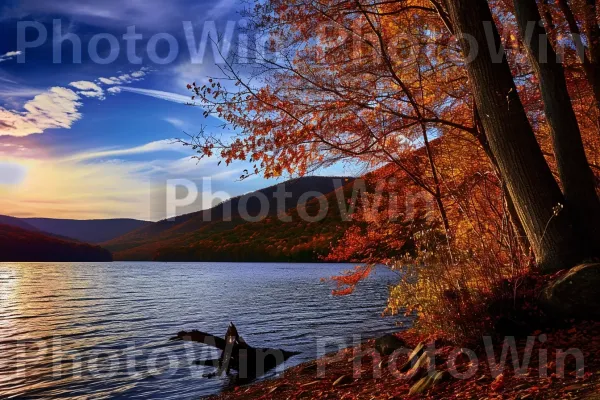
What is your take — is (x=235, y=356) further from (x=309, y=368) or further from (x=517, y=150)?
(x=517, y=150)

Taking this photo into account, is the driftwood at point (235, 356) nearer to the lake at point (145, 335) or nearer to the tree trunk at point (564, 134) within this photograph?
the lake at point (145, 335)

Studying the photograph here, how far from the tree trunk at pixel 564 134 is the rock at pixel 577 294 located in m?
0.77

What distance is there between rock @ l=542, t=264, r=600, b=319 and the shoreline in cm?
Result: 23

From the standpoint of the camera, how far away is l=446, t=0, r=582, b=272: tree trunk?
7.75 metres

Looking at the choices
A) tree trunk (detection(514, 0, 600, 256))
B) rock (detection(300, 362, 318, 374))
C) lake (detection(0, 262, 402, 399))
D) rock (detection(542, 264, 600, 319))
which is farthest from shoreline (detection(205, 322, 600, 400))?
lake (detection(0, 262, 402, 399))

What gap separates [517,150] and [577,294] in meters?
2.61

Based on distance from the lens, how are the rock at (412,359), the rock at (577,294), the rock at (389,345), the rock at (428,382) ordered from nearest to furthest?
1. the rock at (428,382)
2. the rock at (577,294)
3. the rock at (412,359)
4. the rock at (389,345)

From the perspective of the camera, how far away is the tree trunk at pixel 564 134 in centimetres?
785

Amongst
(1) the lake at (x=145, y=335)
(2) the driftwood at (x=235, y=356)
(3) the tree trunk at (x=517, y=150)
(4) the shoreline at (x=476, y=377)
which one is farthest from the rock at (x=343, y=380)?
(2) the driftwood at (x=235, y=356)

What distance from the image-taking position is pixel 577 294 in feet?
23.3

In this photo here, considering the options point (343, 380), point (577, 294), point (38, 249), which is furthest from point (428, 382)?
point (38, 249)

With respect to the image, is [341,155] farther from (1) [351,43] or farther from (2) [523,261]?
(2) [523,261]

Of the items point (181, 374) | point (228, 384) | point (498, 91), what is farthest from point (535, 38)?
point (181, 374)

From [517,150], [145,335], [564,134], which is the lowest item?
[145,335]
